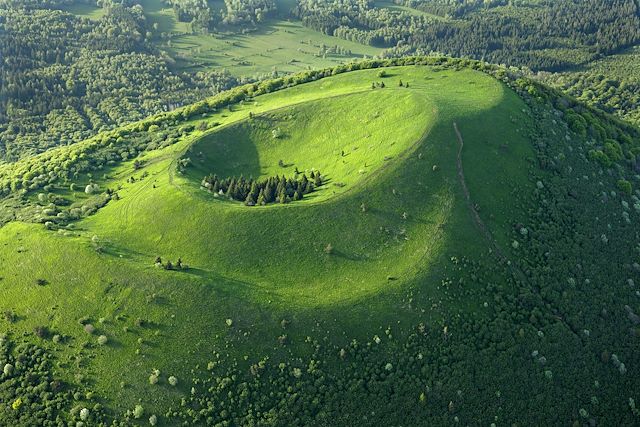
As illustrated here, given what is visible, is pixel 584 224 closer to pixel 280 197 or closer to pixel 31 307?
pixel 280 197

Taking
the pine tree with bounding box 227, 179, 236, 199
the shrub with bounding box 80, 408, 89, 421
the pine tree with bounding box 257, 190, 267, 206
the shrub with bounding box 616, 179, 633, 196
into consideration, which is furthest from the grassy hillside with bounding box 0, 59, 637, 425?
the pine tree with bounding box 257, 190, 267, 206

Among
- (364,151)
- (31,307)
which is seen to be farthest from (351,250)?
(31,307)

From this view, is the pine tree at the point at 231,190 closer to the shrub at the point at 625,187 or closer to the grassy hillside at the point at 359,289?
the grassy hillside at the point at 359,289

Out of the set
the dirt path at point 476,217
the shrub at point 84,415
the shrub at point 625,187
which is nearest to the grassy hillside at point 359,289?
the dirt path at point 476,217

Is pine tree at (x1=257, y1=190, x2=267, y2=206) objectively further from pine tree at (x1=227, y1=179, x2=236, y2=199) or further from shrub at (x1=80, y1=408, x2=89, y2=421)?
shrub at (x1=80, y1=408, x2=89, y2=421)

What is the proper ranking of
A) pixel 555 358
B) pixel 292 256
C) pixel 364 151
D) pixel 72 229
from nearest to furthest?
pixel 555 358 < pixel 292 256 < pixel 72 229 < pixel 364 151

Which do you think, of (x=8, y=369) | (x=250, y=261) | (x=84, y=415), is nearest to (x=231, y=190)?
(x=250, y=261)
